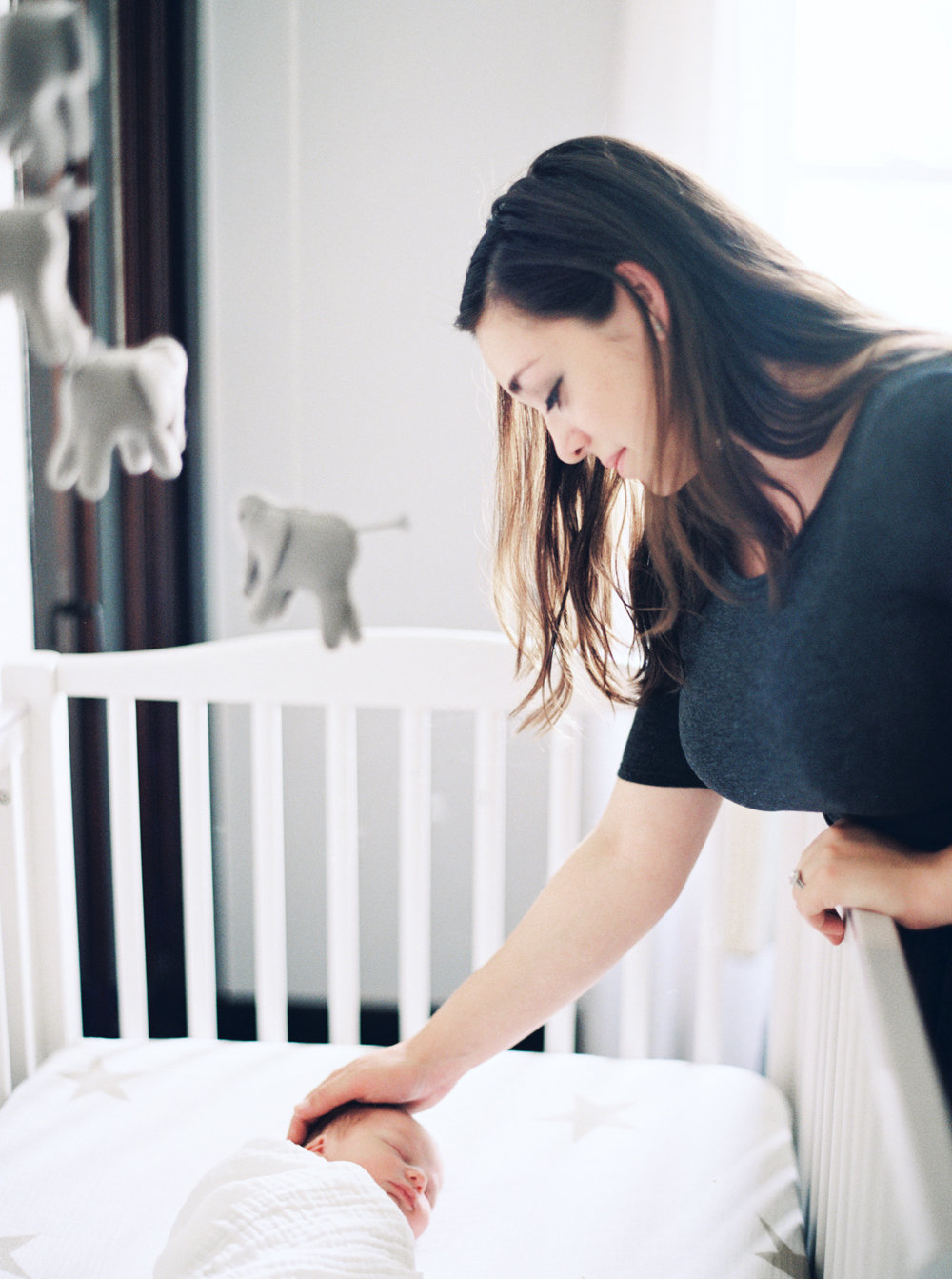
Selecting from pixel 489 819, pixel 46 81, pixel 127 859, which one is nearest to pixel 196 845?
pixel 127 859

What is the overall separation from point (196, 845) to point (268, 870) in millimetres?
84

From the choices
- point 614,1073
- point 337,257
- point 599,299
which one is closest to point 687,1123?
point 614,1073

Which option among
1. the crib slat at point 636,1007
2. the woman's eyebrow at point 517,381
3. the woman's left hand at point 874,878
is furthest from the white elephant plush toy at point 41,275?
the crib slat at point 636,1007

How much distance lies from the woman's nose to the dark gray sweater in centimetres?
15

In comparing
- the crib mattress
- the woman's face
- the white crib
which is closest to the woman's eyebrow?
the woman's face

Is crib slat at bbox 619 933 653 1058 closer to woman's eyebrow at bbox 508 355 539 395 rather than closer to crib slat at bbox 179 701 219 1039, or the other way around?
crib slat at bbox 179 701 219 1039

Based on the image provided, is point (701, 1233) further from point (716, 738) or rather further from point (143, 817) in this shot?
A: point (143, 817)

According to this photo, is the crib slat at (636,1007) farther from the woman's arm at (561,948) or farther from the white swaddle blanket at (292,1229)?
the white swaddle blanket at (292,1229)

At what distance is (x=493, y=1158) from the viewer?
926mm

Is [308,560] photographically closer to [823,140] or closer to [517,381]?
[517,381]

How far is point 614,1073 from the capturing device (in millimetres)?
1063

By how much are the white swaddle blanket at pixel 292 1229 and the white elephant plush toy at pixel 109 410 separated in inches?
20.6

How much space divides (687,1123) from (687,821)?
360 millimetres

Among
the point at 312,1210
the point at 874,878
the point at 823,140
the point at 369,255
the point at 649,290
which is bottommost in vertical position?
the point at 312,1210
